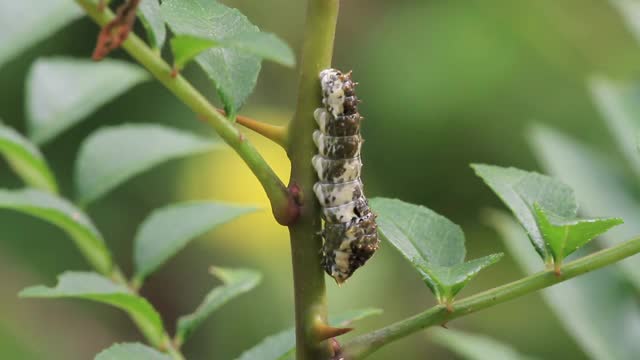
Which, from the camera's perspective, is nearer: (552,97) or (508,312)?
(508,312)

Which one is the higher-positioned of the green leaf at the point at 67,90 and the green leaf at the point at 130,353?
the green leaf at the point at 67,90

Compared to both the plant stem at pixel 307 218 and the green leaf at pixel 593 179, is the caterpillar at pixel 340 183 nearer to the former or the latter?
the plant stem at pixel 307 218

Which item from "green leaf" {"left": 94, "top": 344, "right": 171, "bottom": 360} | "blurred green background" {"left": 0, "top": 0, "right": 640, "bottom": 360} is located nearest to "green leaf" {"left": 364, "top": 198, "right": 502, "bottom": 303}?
"green leaf" {"left": 94, "top": 344, "right": 171, "bottom": 360}

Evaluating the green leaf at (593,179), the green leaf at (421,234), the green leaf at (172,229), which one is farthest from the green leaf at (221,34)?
the green leaf at (593,179)

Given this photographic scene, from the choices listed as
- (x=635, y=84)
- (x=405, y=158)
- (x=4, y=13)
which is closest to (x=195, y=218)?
(x=4, y=13)

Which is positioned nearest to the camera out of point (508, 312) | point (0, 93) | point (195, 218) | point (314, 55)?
point (314, 55)

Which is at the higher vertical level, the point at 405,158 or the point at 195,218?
the point at 195,218

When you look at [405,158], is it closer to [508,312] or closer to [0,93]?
[508,312]
